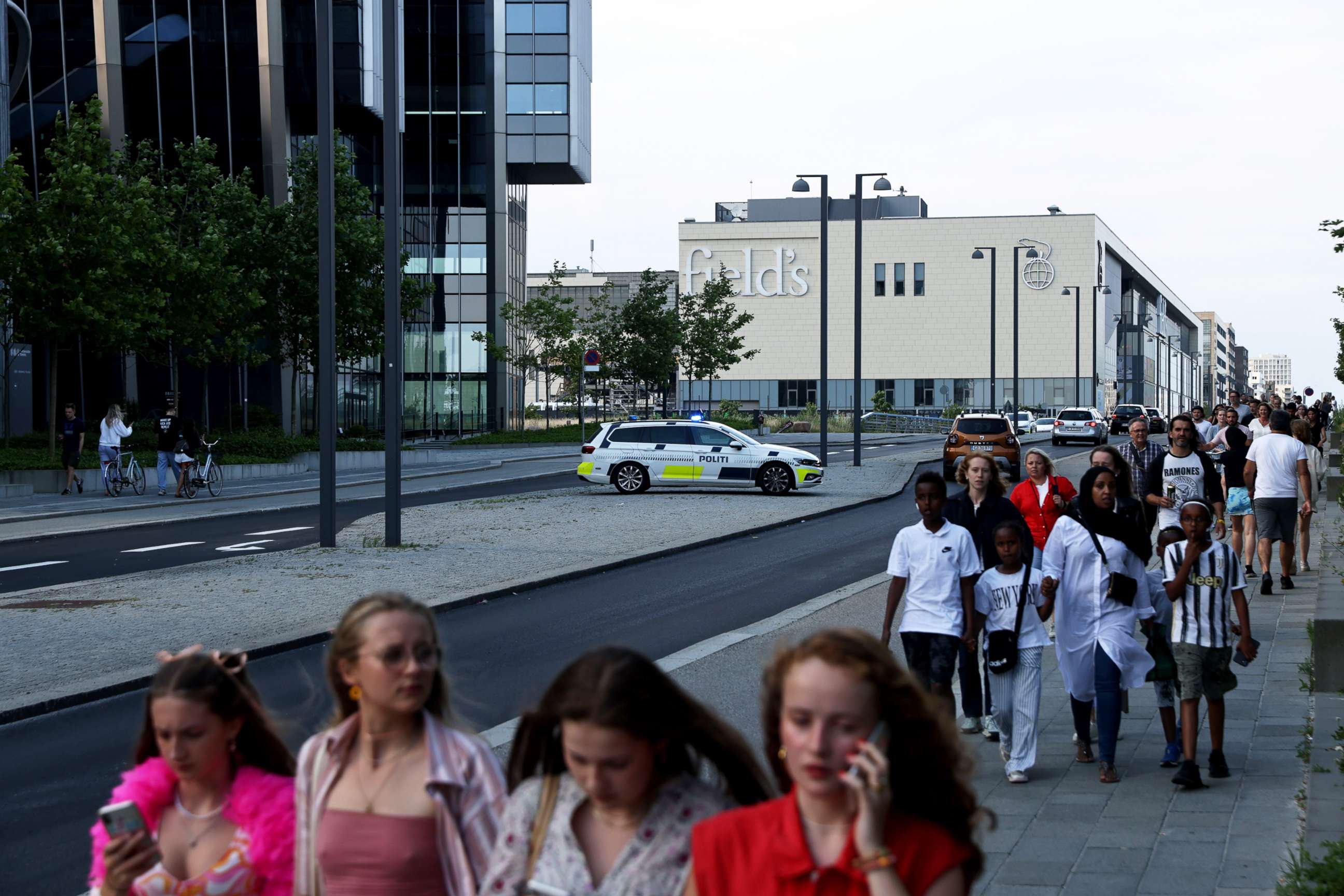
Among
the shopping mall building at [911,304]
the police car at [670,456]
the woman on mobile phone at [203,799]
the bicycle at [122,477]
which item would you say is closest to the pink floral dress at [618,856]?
the woman on mobile phone at [203,799]

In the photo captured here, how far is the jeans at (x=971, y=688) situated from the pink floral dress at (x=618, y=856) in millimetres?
5365

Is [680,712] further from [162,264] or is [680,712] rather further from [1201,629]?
[162,264]

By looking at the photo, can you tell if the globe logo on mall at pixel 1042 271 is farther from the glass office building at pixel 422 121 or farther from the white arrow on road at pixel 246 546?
the white arrow on road at pixel 246 546

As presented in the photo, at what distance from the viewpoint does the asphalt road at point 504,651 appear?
6465mm

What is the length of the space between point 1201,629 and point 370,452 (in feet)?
126

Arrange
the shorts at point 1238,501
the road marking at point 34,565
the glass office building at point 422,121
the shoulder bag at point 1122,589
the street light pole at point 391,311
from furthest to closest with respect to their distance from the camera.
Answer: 1. the glass office building at point 422,121
2. the street light pole at point 391,311
3. the road marking at point 34,565
4. the shorts at point 1238,501
5. the shoulder bag at point 1122,589

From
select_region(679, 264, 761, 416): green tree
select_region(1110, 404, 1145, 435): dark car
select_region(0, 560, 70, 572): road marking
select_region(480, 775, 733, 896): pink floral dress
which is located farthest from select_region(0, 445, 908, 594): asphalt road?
select_region(1110, 404, 1145, 435): dark car

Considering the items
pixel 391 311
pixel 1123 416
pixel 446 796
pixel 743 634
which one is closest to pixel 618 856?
pixel 446 796

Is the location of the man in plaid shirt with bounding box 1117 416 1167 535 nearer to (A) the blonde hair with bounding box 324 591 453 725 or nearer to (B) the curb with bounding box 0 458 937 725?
(B) the curb with bounding box 0 458 937 725

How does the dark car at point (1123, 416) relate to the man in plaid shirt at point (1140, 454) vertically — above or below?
below

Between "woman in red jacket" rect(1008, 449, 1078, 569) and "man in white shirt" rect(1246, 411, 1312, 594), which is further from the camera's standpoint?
"man in white shirt" rect(1246, 411, 1312, 594)

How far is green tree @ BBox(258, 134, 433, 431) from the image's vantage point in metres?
41.7

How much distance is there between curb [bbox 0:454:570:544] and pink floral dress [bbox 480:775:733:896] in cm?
1998

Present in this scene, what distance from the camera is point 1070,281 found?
110m
